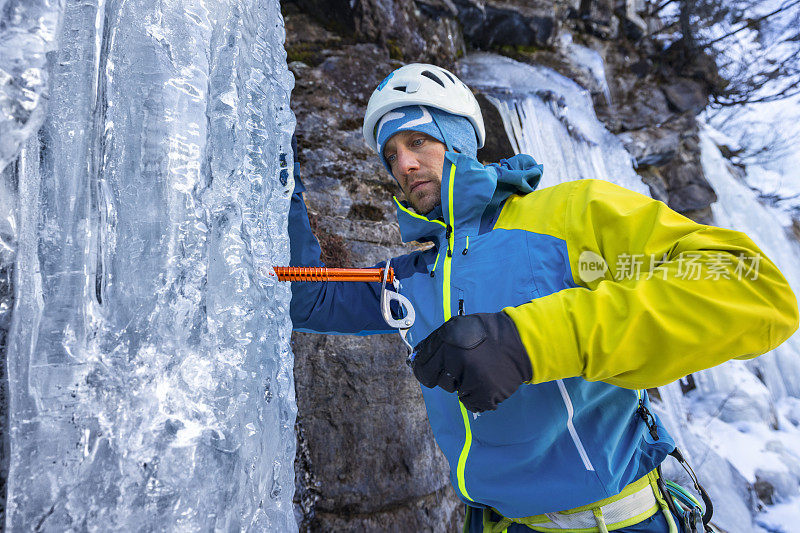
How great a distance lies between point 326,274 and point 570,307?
0.85 meters

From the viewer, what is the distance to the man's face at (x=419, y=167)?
6.02ft

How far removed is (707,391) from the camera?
6.41 m

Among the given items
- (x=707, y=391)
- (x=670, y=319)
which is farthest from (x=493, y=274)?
(x=707, y=391)

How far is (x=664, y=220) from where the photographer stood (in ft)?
4.03

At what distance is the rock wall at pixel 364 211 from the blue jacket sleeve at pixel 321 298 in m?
0.84

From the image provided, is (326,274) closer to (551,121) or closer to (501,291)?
(501,291)

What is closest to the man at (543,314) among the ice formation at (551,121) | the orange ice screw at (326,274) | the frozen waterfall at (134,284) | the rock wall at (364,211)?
the orange ice screw at (326,274)

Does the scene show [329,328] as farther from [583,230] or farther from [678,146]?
[678,146]

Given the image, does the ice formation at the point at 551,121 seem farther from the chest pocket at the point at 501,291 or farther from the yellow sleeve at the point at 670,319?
the yellow sleeve at the point at 670,319

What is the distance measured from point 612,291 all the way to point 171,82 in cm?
124

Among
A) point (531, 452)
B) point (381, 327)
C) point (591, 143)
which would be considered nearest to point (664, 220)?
point (531, 452)

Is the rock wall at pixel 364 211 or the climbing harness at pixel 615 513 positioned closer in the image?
the climbing harness at pixel 615 513

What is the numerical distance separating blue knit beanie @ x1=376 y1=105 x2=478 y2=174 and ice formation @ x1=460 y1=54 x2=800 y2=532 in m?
3.30

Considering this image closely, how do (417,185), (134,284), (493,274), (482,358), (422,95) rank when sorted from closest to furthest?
(482,358) < (134,284) < (493,274) < (417,185) < (422,95)
